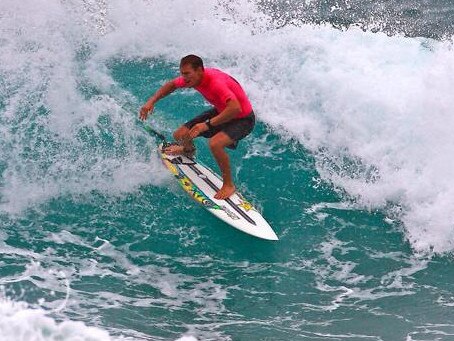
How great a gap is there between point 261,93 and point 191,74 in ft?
11.4

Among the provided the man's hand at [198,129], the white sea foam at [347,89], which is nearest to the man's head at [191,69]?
the man's hand at [198,129]

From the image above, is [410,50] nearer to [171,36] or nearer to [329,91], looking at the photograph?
[329,91]

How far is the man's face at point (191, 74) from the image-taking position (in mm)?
7648

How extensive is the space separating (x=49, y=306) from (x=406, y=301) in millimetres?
3542

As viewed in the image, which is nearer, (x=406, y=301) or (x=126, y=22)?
(x=406, y=301)

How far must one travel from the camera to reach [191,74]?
7.68 meters

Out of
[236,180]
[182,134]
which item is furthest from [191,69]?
[236,180]

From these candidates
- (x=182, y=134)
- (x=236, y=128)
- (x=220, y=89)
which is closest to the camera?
(x=220, y=89)

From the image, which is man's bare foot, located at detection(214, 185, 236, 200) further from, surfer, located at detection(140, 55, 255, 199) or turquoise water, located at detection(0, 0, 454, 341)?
turquoise water, located at detection(0, 0, 454, 341)

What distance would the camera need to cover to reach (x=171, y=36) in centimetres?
1242

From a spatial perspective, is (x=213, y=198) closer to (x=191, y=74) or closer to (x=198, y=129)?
(x=198, y=129)

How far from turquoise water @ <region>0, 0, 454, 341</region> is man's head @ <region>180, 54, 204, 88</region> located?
1.62 meters

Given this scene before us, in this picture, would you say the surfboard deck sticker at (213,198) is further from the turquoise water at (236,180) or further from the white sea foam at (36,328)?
the white sea foam at (36,328)

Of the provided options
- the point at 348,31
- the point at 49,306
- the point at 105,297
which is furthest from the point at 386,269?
the point at 348,31
